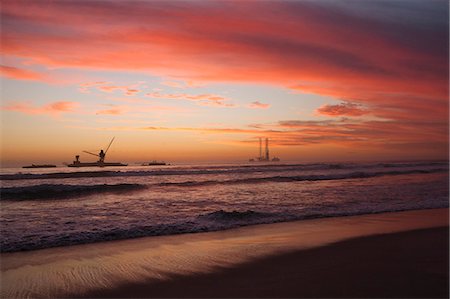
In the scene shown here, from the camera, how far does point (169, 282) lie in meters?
5.65

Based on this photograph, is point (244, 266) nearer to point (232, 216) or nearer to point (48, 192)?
point (232, 216)

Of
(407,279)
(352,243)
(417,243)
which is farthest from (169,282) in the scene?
(417,243)

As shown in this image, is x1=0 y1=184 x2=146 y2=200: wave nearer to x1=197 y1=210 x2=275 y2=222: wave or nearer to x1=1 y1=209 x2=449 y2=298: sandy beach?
x1=197 y1=210 x2=275 y2=222: wave

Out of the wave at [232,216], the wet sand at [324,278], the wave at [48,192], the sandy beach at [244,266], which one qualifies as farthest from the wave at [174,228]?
the wave at [48,192]

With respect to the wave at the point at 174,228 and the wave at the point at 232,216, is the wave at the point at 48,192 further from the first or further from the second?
the wave at the point at 174,228

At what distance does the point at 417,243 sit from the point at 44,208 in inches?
520

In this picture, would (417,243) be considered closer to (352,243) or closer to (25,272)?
(352,243)

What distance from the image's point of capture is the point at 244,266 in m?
6.41

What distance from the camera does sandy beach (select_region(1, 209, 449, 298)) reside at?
17.4 feet

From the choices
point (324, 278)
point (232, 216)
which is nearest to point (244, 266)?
point (324, 278)

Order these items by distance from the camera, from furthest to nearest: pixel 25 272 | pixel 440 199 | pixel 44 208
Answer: pixel 440 199 → pixel 44 208 → pixel 25 272

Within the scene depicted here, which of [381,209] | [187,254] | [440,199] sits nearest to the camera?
[187,254]

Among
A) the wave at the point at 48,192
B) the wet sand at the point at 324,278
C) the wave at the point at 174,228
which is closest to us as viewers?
the wet sand at the point at 324,278

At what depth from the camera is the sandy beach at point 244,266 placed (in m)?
5.31
